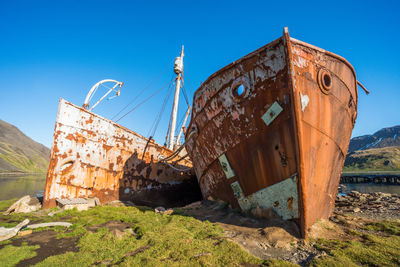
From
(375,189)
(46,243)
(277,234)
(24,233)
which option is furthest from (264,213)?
(375,189)

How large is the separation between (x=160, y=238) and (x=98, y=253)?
3.00ft

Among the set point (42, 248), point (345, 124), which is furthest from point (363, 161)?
point (42, 248)

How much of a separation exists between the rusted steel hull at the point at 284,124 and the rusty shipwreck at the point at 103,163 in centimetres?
319

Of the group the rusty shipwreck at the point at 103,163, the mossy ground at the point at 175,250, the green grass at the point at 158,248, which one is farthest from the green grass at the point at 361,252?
the rusty shipwreck at the point at 103,163

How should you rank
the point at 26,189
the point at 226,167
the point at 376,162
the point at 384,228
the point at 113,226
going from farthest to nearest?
the point at 376,162 → the point at 26,189 → the point at 226,167 → the point at 384,228 → the point at 113,226

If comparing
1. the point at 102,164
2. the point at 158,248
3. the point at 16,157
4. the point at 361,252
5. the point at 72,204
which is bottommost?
the point at 361,252

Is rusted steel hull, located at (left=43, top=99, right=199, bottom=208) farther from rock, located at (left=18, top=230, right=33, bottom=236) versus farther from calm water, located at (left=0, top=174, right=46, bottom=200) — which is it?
calm water, located at (left=0, top=174, right=46, bottom=200)

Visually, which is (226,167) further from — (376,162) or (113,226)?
(376,162)

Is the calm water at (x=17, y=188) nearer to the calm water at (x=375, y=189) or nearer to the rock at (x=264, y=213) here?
the rock at (x=264, y=213)

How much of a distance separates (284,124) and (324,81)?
1258mm

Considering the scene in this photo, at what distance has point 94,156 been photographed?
736 centimetres

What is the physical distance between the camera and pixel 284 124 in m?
3.74

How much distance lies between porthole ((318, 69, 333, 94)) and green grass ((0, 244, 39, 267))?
540cm

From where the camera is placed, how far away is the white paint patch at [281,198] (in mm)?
3699
